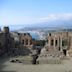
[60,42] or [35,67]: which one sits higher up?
[60,42]

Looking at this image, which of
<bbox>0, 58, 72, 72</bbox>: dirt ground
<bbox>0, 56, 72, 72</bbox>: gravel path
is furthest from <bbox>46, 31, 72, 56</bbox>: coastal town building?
<bbox>0, 56, 72, 72</bbox>: gravel path

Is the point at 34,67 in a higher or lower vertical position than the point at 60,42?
lower

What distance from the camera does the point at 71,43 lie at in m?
39.4

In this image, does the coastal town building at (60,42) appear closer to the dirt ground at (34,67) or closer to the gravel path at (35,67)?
the dirt ground at (34,67)

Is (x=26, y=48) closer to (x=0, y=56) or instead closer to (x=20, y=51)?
(x=20, y=51)

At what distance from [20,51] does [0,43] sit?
3086 millimetres

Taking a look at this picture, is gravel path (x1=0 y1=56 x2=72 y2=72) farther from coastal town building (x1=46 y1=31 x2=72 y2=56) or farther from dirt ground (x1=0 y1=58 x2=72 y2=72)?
coastal town building (x1=46 y1=31 x2=72 y2=56)

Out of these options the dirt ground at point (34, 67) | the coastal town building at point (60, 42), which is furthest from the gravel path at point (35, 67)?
the coastal town building at point (60, 42)

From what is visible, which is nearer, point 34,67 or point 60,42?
point 34,67

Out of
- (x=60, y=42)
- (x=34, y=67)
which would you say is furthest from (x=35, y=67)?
(x=60, y=42)

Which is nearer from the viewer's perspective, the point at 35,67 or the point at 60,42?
the point at 35,67

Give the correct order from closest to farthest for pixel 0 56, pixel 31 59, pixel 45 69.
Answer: pixel 45 69
pixel 31 59
pixel 0 56

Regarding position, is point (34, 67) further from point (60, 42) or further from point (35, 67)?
point (60, 42)

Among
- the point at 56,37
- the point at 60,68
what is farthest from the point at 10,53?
the point at 60,68
